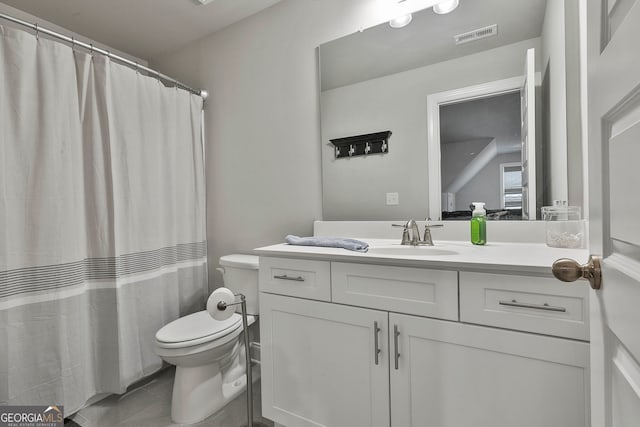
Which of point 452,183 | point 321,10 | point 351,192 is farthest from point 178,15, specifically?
point 452,183

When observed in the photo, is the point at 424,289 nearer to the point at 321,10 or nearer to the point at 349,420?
the point at 349,420

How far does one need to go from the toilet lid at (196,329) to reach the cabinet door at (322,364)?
32 centimetres

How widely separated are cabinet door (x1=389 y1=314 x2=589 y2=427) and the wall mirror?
651 mm

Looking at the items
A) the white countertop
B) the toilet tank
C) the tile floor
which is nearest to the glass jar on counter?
the white countertop

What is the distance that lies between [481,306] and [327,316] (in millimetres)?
554

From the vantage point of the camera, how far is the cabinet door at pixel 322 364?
1.10 m

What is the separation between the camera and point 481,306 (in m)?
0.92

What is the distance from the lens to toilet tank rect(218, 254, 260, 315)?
1.79m

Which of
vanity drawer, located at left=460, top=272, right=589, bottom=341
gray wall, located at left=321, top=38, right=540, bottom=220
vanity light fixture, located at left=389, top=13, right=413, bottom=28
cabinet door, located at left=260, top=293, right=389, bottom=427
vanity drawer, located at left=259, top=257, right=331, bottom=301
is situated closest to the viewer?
vanity drawer, located at left=460, top=272, right=589, bottom=341

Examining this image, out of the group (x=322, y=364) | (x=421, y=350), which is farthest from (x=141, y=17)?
(x=421, y=350)

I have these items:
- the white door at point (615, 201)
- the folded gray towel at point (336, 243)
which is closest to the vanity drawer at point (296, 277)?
the folded gray towel at point (336, 243)

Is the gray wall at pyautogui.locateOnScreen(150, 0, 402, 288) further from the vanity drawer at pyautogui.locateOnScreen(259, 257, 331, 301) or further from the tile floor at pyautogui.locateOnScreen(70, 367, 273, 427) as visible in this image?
the tile floor at pyautogui.locateOnScreen(70, 367, 273, 427)

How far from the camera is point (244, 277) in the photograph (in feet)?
5.98

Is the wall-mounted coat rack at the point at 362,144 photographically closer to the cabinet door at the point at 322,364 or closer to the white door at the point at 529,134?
the white door at the point at 529,134
